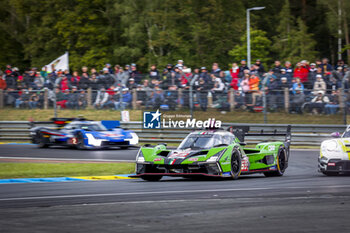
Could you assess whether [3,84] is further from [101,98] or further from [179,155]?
[179,155]

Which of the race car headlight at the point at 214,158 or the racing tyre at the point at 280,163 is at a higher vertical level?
the race car headlight at the point at 214,158

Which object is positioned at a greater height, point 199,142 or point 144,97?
point 144,97

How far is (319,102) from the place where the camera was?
20547 mm

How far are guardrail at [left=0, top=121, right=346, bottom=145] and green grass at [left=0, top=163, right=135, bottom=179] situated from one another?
5.92 metres

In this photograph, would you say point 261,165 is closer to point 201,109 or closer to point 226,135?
point 226,135

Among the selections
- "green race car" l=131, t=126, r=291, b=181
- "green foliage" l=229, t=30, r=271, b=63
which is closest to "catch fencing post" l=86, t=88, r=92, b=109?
"green race car" l=131, t=126, r=291, b=181

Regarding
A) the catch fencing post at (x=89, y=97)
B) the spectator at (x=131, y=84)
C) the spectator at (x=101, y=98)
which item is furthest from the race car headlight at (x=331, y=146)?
the catch fencing post at (x=89, y=97)

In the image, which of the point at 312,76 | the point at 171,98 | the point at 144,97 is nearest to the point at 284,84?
the point at 312,76

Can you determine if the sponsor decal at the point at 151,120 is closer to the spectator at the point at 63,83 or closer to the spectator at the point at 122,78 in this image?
the spectator at the point at 122,78

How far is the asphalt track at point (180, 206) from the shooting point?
707 centimetres

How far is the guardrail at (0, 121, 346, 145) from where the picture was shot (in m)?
21.1

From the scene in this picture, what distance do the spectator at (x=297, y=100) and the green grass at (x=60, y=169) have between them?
21.3 ft

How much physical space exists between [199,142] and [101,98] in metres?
11.2

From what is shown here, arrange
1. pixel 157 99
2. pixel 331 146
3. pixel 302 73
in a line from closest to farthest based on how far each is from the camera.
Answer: pixel 331 146
pixel 302 73
pixel 157 99
